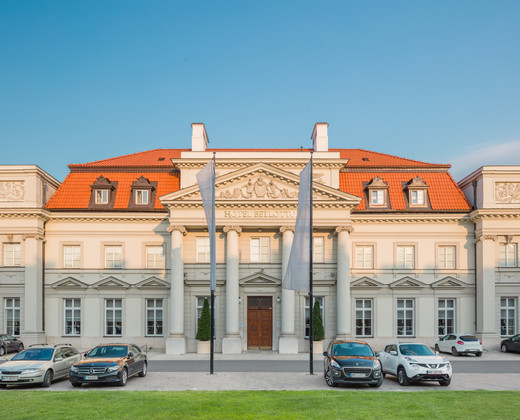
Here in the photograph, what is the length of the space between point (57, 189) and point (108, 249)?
261 inches

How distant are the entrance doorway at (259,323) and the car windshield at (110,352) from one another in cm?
1507

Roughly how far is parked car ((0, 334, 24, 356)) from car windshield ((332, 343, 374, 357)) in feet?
69.9

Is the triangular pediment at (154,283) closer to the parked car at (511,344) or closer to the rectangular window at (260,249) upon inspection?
the rectangular window at (260,249)

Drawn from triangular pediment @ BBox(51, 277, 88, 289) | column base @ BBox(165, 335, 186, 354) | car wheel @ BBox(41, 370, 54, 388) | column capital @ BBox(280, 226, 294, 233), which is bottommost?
column base @ BBox(165, 335, 186, 354)

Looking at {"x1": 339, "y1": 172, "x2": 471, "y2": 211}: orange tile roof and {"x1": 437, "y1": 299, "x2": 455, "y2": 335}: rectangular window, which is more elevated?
{"x1": 339, "y1": 172, "x2": 471, "y2": 211}: orange tile roof

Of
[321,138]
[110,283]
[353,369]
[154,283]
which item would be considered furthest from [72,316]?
[353,369]

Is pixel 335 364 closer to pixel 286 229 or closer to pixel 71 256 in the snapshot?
pixel 286 229

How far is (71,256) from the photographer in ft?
123

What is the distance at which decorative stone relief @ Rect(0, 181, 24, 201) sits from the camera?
3672 cm

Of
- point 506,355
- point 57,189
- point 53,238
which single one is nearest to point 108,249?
point 53,238

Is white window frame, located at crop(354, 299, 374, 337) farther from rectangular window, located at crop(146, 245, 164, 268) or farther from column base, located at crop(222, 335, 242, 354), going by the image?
rectangular window, located at crop(146, 245, 164, 268)

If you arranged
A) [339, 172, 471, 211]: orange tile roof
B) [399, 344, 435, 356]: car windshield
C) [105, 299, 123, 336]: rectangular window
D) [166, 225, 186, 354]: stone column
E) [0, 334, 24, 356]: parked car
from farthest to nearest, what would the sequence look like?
[339, 172, 471, 211]: orange tile roof, [105, 299, 123, 336]: rectangular window, [166, 225, 186, 354]: stone column, [0, 334, 24, 356]: parked car, [399, 344, 435, 356]: car windshield

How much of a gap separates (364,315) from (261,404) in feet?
74.7

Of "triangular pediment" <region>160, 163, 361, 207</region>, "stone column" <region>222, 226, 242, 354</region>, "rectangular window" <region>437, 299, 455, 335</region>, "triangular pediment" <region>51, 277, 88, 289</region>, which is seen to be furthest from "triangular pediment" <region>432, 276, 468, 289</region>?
"triangular pediment" <region>51, 277, 88, 289</region>
